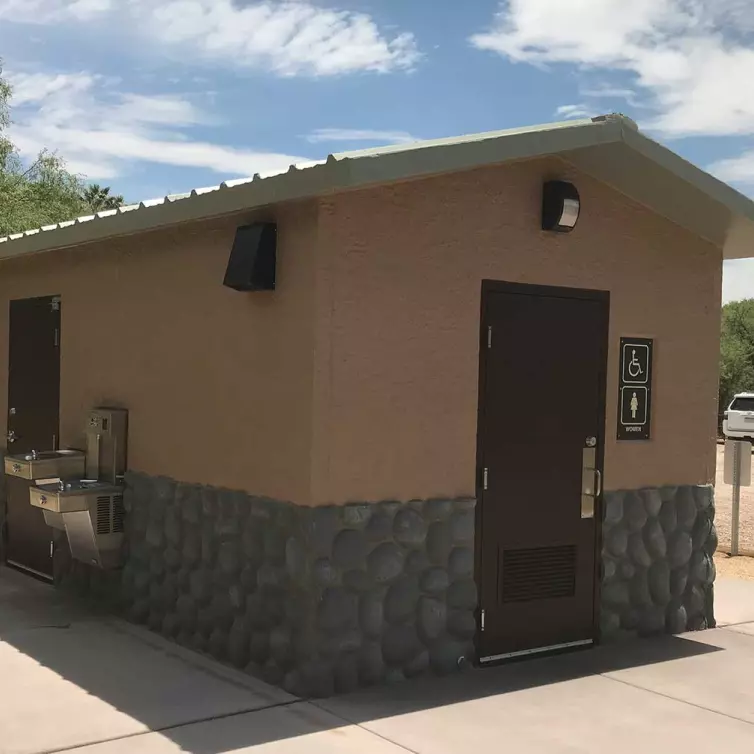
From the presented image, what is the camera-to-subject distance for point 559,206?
19.3 ft

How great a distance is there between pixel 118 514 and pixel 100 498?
19 centimetres

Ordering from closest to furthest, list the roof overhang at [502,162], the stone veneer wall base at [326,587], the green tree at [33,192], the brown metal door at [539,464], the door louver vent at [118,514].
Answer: the roof overhang at [502,162]
the stone veneer wall base at [326,587]
the brown metal door at [539,464]
the door louver vent at [118,514]
the green tree at [33,192]

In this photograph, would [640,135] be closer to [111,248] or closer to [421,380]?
[421,380]

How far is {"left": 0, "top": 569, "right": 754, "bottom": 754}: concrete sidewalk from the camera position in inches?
175

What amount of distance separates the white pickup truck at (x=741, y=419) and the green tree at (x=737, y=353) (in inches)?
379

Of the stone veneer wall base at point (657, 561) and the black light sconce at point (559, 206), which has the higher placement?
the black light sconce at point (559, 206)

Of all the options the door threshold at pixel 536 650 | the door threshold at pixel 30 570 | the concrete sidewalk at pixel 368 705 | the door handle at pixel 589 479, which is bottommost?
the door threshold at pixel 30 570

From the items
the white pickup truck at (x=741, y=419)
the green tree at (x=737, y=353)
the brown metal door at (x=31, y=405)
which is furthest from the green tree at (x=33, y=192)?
the green tree at (x=737, y=353)

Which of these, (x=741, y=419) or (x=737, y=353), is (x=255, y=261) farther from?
(x=737, y=353)

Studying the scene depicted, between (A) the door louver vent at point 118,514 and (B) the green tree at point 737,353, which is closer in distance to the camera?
(A) the door louver vent at point 118,514

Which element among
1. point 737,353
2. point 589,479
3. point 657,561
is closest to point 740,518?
point 657,561

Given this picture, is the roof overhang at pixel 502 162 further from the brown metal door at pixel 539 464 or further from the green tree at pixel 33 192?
the green tree at pixel 33 192

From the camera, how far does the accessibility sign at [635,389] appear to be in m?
6.39

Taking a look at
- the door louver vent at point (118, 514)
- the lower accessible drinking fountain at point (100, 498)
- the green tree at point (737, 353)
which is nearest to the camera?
the lower accessible drinking fountain at point (100, 498)
